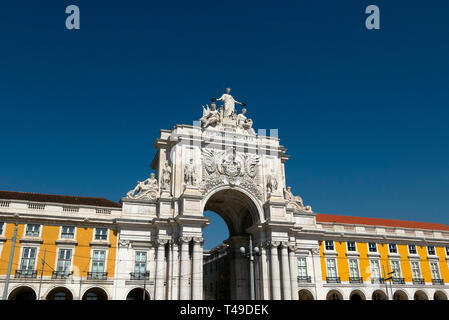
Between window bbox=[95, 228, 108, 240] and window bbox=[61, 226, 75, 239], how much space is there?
227 cm

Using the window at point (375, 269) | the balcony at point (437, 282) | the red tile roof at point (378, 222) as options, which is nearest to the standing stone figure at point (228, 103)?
the red tile roof at point (378, 222)

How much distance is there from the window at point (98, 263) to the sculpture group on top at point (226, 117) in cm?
1814

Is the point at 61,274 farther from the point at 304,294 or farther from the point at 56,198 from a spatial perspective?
the point at 304,294

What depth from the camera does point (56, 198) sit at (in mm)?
45344

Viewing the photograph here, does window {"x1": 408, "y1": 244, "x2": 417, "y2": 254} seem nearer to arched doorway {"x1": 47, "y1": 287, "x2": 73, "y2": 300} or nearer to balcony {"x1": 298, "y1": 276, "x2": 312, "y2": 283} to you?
balcony {"x1": 298, "y1": 276, "x2": 312, "y2": 283}

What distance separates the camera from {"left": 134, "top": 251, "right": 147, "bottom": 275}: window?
40.3 metres

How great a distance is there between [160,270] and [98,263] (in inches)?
239

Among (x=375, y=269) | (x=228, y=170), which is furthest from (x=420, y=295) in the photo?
(x=228, y=170)

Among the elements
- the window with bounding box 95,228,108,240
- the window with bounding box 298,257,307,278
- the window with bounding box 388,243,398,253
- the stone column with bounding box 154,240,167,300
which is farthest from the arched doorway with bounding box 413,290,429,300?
the window with bounding box 95,228,108,240
